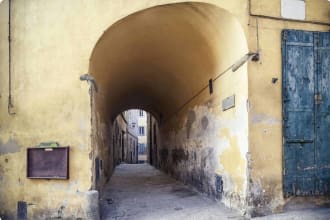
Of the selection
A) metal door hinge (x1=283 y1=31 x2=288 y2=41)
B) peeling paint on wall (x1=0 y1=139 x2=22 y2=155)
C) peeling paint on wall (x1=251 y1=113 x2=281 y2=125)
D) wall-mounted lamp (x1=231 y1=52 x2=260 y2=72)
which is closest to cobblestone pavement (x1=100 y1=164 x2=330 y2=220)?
peeling paint on wall (x1=251 y1=113 x2=281 y2=125)

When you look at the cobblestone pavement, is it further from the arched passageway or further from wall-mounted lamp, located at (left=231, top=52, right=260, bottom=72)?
wall-mounted lamp, located at (left=231, top=52, right=260, bottom=72)

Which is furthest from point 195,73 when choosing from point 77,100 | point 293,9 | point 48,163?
point 48,163

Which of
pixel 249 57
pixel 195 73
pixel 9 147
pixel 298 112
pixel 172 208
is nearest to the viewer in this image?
pixel 249 57

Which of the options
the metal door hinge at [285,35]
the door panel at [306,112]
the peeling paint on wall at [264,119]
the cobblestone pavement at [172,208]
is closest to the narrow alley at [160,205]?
the cobblestone pavement at [172,208]

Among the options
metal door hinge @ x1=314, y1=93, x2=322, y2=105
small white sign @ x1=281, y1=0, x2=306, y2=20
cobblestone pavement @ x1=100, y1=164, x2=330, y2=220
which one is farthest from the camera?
small white sign @ x1=281, y1=0, x2=306, y2=20

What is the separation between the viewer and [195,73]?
26.5ft

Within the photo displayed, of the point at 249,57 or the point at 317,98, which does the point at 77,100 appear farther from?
the point at 317,98

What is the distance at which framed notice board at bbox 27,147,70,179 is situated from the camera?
5.53 m

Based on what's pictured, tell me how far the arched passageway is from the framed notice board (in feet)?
1.74

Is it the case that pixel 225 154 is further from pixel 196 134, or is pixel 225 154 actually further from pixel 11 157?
pixel 11 157

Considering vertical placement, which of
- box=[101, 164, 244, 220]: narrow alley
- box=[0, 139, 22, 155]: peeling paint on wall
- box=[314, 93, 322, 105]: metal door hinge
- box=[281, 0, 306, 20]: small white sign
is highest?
box=[281, 0, 306, 20]: small white sign

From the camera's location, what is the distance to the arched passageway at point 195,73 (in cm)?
582

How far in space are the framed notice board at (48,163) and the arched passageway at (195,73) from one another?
53 centimetres

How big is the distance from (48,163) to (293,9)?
16.8ft
